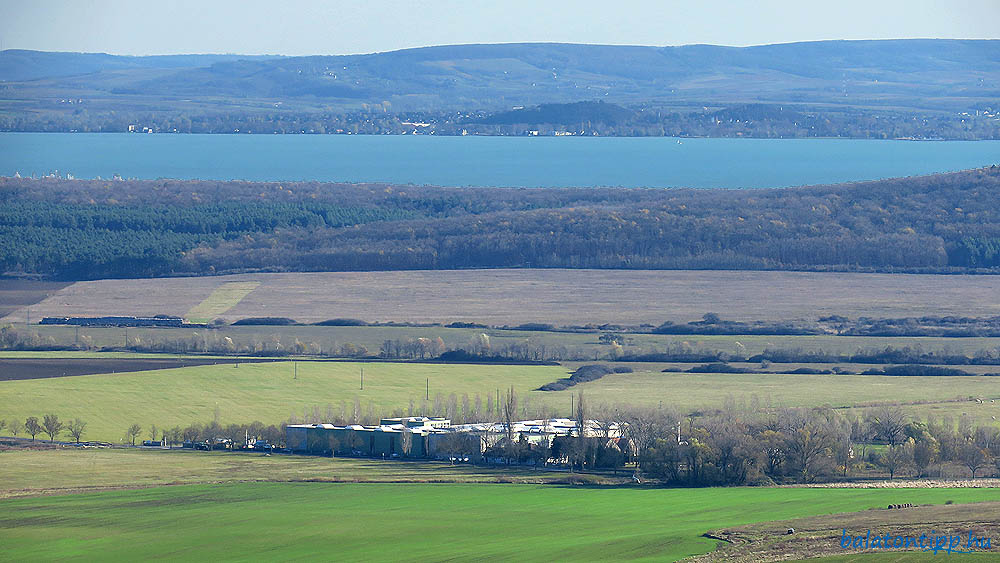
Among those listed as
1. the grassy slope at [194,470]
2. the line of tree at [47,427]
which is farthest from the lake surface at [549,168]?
the grassy slope at [194,470]

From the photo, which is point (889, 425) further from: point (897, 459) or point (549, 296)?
point (549, 296)

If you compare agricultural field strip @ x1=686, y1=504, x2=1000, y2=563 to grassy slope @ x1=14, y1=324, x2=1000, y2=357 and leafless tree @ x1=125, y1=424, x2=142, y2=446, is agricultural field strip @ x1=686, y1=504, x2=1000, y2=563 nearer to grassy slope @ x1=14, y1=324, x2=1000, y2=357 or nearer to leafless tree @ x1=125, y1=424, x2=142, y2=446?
leafless tree @ x1=125, y1=424, x2=142, y2=446

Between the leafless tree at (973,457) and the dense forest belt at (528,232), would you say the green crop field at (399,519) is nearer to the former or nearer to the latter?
the leafless tree at (973,457)

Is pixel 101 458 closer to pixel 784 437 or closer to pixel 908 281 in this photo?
pixel 784 437

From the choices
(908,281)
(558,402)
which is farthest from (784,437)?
(908,281)

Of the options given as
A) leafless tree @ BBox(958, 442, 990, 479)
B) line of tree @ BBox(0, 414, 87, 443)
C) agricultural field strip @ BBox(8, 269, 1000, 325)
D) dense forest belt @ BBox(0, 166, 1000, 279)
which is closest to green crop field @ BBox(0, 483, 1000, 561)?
leafless tree @ BBox(958, 442, 990, 479)

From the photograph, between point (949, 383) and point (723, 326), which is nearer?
point (949, 383)
